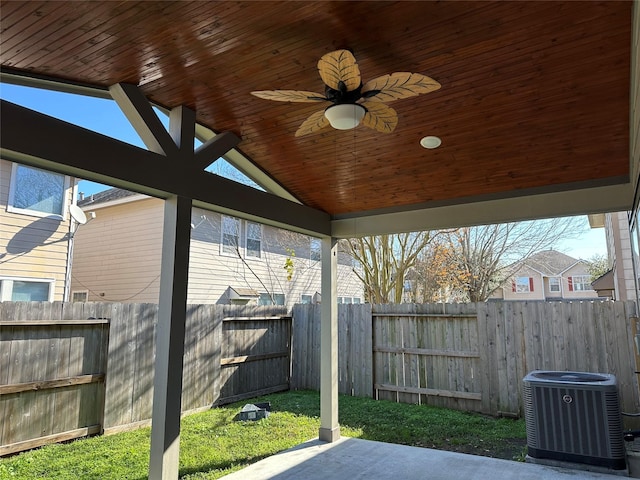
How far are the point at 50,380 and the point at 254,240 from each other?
250 inches

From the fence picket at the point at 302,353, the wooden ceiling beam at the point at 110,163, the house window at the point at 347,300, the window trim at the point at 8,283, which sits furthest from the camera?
the house window at the point at 347,300

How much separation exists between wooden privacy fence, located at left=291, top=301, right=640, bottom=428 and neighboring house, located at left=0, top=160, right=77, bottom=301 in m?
3.82

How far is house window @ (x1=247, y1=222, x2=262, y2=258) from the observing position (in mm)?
10320

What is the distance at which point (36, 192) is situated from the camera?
6.31m

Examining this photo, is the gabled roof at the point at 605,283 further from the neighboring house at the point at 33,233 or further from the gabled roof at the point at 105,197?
the neighboring house at the point at 33,233

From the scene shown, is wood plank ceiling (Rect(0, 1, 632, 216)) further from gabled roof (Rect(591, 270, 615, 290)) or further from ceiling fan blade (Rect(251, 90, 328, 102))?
gabled roof (Rect(591, 270, 615, 290))

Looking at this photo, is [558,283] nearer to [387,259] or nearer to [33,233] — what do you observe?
[387,259]

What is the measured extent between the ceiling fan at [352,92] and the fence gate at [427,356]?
4.34 metres

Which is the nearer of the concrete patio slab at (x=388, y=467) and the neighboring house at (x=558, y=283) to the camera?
the concrete patio slab at (x=388, y=467)

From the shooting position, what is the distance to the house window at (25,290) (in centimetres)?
592

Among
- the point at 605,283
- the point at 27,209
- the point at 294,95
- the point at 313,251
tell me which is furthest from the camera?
the point at 313,251

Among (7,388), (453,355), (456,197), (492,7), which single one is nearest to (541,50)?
(492,7)

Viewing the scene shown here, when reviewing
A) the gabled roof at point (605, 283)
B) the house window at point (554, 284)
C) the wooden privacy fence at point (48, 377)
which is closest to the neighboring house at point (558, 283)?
the house window at point (554, 284)

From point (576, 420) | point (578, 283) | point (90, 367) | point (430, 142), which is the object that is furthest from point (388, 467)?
point (578, 283)
